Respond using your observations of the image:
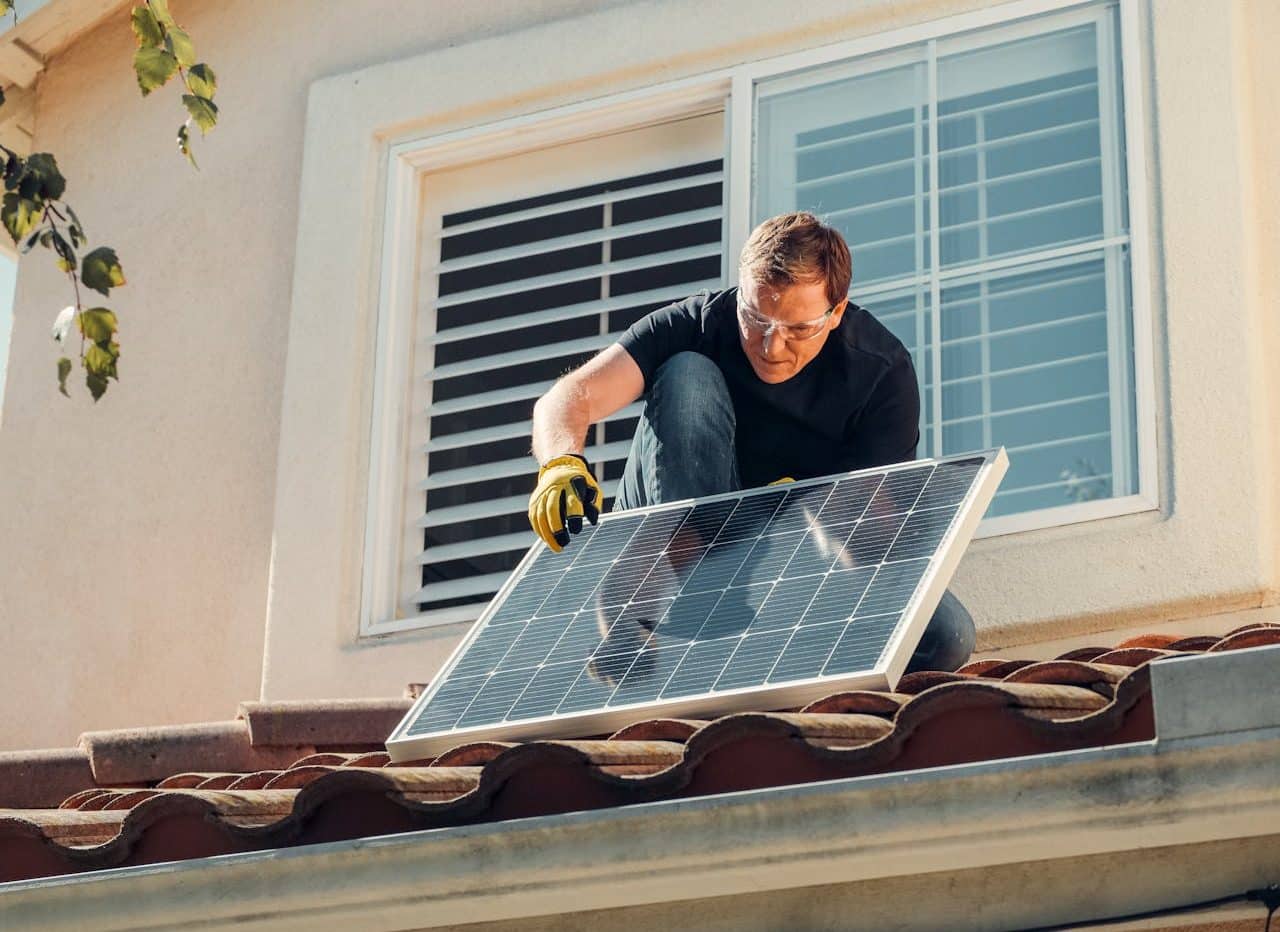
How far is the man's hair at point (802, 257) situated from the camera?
21.8 feet

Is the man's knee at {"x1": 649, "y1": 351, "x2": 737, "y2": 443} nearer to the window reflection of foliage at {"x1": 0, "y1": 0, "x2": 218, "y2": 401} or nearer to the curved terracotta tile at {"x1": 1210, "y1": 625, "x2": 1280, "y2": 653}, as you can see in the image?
the window reflection of foliage at {"x1": 0, "y1": 0, "x2": 218, "y2": 401}

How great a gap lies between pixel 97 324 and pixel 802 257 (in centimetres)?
185

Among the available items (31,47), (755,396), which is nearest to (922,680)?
(755,396)

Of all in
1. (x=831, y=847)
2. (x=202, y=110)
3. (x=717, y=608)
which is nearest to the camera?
(x=831, y=847)

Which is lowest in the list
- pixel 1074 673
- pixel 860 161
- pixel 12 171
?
pixel 1074 673

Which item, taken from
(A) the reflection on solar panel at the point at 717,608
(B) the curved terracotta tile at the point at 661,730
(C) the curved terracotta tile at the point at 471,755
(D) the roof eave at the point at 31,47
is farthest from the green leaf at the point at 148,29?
(D) the roof eave at the point at 31,47

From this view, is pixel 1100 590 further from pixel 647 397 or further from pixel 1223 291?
pixel 647 397

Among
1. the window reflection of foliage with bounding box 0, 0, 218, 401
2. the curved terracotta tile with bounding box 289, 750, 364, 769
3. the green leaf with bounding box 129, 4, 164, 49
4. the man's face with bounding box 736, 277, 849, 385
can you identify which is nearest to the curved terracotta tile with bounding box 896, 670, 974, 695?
the man's face with bounding box 736, 277, 849, 385

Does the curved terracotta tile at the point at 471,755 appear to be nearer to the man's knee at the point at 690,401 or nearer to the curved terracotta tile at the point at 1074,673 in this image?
the curved terracotta tile at the point at 1074,673

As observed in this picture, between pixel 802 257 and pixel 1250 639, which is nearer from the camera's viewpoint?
pixel 1250 639

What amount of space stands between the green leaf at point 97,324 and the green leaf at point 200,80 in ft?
1.98

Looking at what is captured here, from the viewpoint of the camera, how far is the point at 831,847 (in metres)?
4.75

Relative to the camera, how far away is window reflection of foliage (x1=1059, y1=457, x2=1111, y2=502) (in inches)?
294

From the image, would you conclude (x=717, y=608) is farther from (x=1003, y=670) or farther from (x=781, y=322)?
(x=781, y=322)
